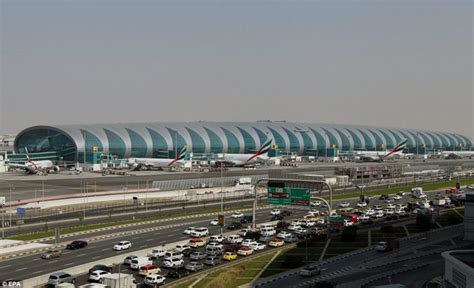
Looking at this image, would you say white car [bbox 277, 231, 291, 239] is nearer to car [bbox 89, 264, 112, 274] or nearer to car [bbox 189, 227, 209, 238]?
car [bbox 189, 227, 209, 238]

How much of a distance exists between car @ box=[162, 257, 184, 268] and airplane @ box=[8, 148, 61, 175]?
256 feet

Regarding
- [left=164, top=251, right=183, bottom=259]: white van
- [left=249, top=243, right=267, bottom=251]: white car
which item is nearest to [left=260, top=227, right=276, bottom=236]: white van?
[left=249, top=243, right=267, bottom=251]: white car

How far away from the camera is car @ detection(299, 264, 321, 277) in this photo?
127 feet

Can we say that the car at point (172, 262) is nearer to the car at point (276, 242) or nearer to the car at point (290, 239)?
the car at point (276, 242)

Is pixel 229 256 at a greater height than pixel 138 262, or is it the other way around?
pixel 138 262

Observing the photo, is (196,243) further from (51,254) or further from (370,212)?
(370,212)

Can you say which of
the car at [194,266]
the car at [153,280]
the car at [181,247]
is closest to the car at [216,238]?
the car at [181,247]

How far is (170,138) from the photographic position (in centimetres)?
15175

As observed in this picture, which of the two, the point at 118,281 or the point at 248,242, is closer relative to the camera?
the point at 118,281

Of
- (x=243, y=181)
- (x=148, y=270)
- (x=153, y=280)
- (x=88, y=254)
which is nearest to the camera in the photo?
(x=153, y=280)

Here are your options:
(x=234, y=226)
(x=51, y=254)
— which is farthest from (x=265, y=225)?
(x=51, y=254)

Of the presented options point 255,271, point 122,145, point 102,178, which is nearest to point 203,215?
point 255,271

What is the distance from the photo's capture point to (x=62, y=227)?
187 feet

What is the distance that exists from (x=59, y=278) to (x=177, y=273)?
7.49 m
